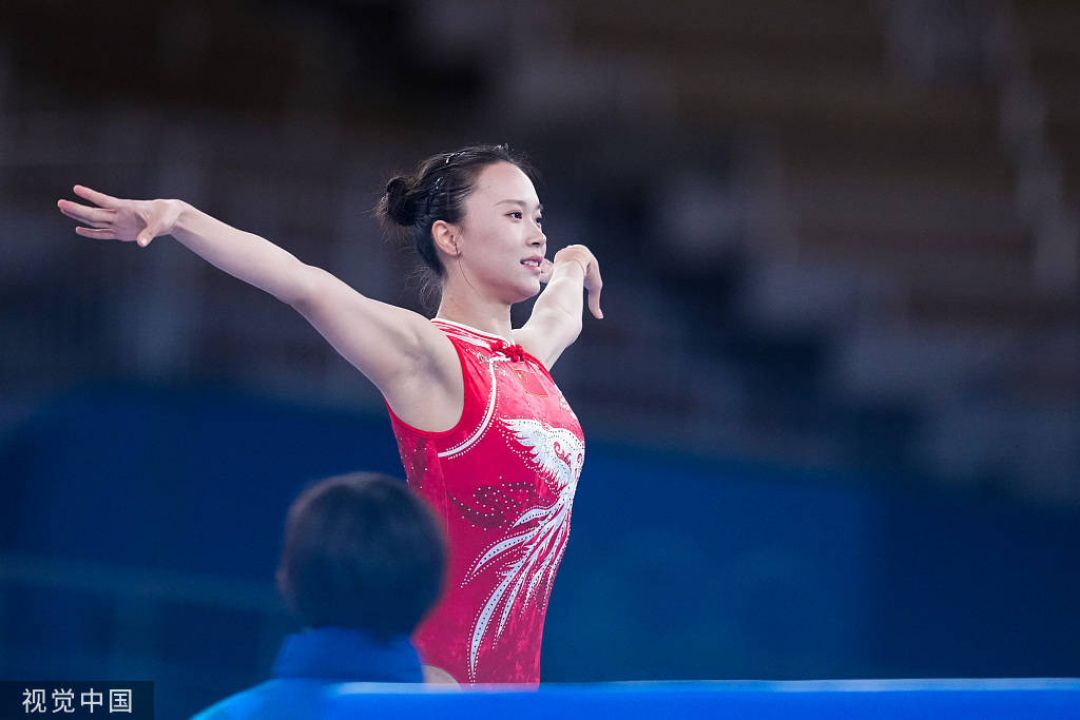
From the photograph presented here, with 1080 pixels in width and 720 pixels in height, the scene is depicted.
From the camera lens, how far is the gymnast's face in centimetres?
263

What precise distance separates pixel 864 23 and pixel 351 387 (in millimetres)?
4022

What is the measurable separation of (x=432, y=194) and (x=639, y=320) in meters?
4.11

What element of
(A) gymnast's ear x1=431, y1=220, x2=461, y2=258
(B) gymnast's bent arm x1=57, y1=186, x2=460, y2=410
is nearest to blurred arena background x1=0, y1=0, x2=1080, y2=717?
(A) gymnast's ear x1=431, y1=220, x2=461, y2=258

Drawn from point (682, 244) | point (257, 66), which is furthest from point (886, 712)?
point (257, 66)

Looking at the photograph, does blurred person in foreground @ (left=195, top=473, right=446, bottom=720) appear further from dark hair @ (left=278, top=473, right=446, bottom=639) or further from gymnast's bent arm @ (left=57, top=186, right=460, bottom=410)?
gymnast's bent arm @ (left=57, top=186, right=460, bottom=410)

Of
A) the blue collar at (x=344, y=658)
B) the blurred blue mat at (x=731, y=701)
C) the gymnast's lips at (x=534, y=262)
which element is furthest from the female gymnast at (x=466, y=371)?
the blurred blue mat at (x=731, y=701)

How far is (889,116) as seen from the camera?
726 cm

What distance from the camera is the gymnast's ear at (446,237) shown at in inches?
105

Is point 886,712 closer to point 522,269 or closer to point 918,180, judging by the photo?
point 522,269

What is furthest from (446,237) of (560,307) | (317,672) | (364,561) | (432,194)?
(317,672)

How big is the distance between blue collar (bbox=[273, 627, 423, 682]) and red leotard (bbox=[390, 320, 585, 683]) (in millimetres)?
882

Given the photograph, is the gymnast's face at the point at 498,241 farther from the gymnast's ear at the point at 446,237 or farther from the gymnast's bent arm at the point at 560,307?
the gymnast's bent arm at the point at 560,307

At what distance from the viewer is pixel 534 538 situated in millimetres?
2516

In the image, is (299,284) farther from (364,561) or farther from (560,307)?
(560,307)
